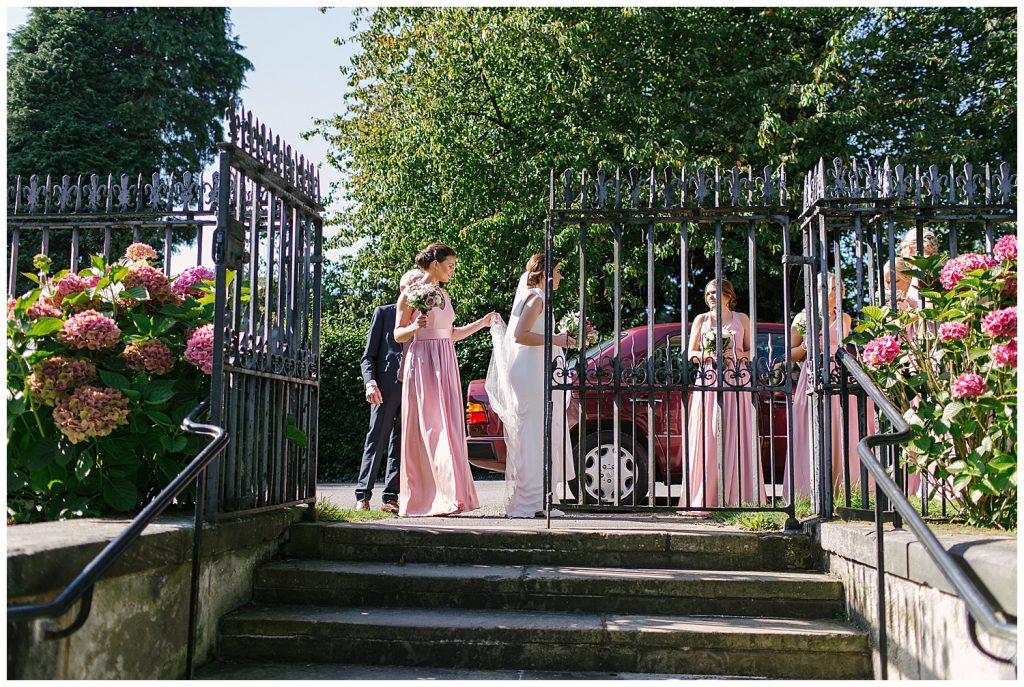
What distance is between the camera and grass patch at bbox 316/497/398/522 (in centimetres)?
609

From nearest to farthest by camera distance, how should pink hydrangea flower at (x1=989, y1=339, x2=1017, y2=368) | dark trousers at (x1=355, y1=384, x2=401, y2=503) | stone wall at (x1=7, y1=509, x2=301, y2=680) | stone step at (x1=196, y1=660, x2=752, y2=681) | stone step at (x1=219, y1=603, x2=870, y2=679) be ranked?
stone wall at (x1=7, y1=509, x2=301, y2=680) → pink hydrangea flower at (x1=989, y1=339, x2=1017, y2=368) → stone step at (x1=196, y1=660, x2=752, y2=681) → stone step at (x1=219, y1=603, x2=870, y2=679) → dark trousers at (x1=355, y1=384, x2=401, y2=503)

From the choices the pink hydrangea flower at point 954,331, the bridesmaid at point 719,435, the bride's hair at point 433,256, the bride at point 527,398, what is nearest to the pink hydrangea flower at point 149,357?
the bride's hair at point 433,256

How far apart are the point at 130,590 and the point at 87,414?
1.01m

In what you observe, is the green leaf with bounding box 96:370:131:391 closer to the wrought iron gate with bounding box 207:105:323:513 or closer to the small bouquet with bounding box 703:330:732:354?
the wrought iron gate with bounding box 207:105:323:513

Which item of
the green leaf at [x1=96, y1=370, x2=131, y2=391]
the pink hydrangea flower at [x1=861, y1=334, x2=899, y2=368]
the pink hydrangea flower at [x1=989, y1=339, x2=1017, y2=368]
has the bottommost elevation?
the green leaf at [x1=96, y1=370, x2=131, y2=391]

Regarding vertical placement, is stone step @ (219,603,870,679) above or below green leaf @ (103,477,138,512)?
below

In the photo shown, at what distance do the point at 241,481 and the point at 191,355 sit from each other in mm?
742

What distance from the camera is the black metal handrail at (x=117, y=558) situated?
117 inches

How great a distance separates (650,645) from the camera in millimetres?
4547

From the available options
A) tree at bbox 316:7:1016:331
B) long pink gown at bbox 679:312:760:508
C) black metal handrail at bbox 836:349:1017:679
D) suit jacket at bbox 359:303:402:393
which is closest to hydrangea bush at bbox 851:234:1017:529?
black metal handrail at bbox 836:349:1017:679

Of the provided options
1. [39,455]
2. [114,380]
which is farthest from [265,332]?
[39,455]

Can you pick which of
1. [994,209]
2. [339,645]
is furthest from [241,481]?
[994,209]

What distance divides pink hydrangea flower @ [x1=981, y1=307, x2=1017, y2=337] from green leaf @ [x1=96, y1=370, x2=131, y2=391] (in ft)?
13.6

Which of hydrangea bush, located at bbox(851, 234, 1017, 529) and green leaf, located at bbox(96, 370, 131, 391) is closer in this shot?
hydrangea bush, located at bbox(851, 234, 1017, 529)
